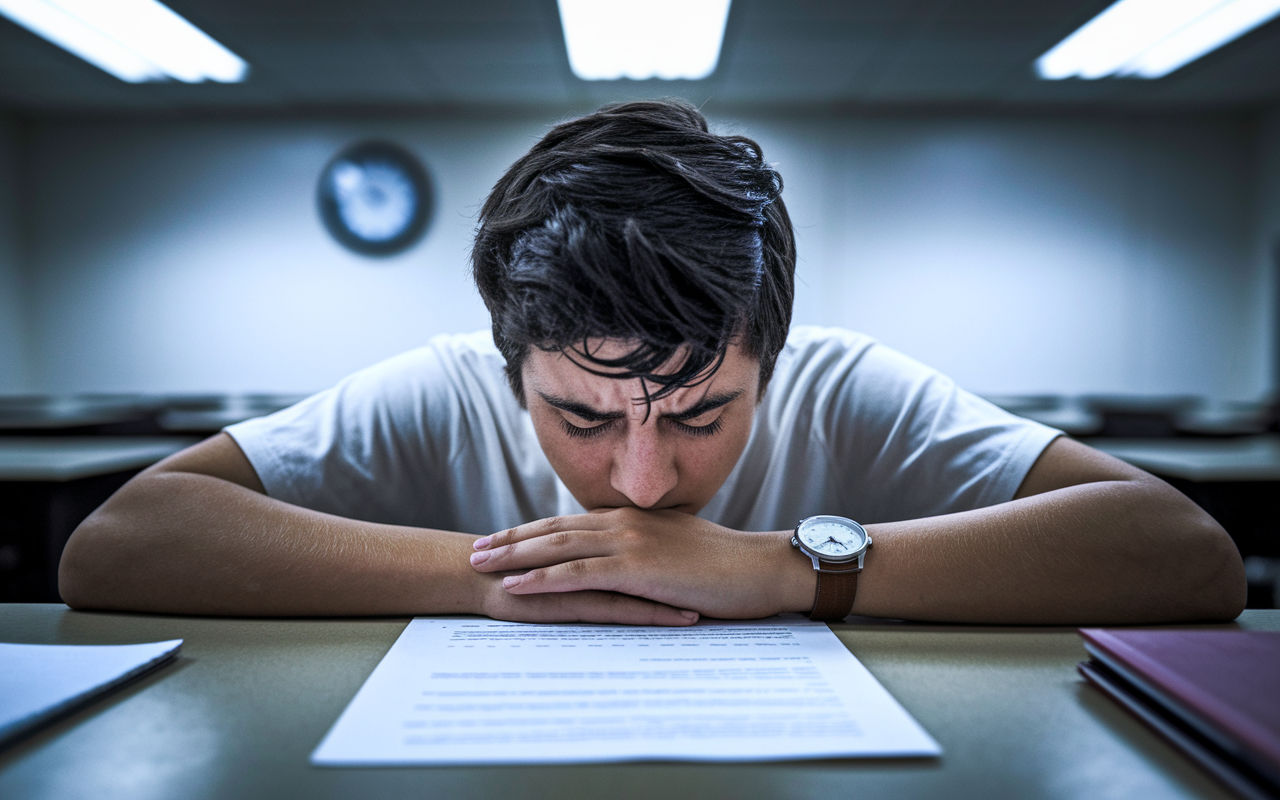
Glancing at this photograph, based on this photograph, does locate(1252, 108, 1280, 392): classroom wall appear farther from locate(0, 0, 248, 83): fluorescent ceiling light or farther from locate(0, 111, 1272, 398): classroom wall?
locate(0, 0, 248, 83): fluorescent ceiling light

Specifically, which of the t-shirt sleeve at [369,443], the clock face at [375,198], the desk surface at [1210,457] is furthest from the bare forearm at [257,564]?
the clock face at [375,198]

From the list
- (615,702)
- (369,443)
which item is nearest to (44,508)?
(369,443)

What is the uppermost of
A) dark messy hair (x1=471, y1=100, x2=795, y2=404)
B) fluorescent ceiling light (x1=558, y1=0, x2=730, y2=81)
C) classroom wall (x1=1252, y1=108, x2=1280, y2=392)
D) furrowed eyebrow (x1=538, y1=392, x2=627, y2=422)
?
fluorescent ceiling light (x1=558, y1=0, x2=730, y2=81)

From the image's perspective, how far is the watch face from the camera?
2.50ft

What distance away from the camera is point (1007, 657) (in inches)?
25.5

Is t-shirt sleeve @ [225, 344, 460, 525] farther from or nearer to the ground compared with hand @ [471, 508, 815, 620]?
farther from the ground

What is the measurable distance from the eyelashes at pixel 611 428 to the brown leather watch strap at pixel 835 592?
0.65 feet

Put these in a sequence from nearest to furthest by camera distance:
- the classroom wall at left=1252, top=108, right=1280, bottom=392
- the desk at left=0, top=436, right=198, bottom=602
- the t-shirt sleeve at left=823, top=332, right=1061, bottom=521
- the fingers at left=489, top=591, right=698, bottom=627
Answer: the fingers at left=489, top=591, right=698, bottom=627, the t-shirt sleeve at left=823, top=332, right=1061, bottom=521, the desk at left=0, top=436, right=198, bottom=602, the classroom wall at left=1252, top=108, right=1280, bottom=392

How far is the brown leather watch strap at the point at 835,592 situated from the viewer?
0.75m

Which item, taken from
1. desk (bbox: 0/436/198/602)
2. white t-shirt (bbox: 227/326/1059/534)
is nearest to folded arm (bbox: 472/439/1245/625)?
white t-shirt (bbox: 227/326/1059/534)

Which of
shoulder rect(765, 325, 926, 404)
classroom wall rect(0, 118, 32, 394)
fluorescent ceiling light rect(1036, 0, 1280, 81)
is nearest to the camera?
shoulder rect(765, 325, 926, 404)

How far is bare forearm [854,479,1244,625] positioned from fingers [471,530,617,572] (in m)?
0.28

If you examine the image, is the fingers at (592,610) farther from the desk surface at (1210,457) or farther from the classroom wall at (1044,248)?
the classroom wall at (1044,248)

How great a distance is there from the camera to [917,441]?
1101 millimetres
